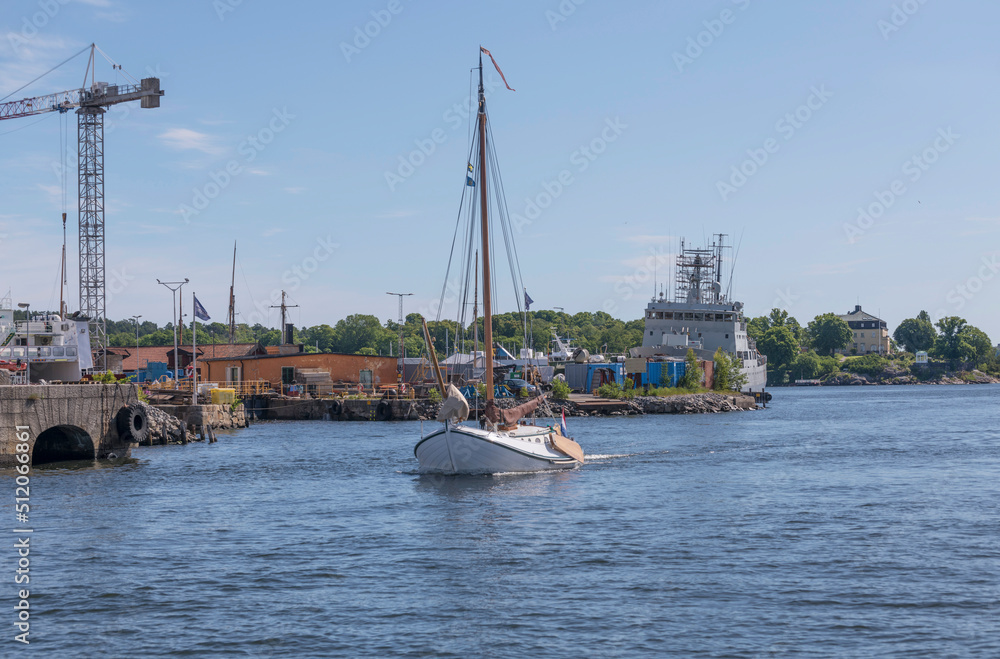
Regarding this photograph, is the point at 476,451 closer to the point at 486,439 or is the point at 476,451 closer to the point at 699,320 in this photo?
the point at 486,439

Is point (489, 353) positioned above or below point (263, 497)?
above

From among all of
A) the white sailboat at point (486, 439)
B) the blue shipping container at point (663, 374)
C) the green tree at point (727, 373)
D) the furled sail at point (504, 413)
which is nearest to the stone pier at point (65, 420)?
the white sailboat at point (486, 439)

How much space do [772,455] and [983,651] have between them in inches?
1279

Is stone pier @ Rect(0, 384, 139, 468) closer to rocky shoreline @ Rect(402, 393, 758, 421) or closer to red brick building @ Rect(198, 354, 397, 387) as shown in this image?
rocky shoreline @ Rect(402, 393, 758, 421)

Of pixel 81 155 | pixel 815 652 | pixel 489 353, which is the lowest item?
pixel 815 652

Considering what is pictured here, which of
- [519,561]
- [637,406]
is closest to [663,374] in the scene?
[637,406]

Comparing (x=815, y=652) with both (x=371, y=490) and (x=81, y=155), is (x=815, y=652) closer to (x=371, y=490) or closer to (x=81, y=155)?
(x=371, y=490)

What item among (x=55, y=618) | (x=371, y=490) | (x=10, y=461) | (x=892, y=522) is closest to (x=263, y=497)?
(x=371, y=490)

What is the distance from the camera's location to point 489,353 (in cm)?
3888

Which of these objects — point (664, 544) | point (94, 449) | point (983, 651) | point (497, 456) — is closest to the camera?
point (983, 651)

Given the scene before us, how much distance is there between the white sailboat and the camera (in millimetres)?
35969

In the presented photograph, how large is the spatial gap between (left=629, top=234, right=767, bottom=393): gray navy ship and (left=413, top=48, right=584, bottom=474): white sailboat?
7353 cm

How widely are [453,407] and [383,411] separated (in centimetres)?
4498

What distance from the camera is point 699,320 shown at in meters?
119
